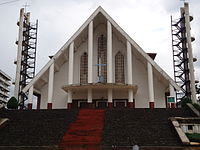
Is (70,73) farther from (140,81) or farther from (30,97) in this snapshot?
(140,81)

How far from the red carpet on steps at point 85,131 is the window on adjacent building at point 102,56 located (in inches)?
283

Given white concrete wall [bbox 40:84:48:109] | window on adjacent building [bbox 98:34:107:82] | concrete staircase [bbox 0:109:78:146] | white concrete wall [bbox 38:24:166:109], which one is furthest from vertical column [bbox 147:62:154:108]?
white concrete wall [bbox 40:84:48:109]

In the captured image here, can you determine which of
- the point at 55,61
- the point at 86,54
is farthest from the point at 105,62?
the point at 55,61

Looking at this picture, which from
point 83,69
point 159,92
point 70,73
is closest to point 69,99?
point 70,73

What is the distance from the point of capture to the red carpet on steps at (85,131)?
13.9m

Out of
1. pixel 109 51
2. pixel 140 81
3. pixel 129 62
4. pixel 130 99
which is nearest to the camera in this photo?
pixel 130 99

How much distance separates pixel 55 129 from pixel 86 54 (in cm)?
1273

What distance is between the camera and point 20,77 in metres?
32.7

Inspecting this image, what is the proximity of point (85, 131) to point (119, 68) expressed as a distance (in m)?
12.2

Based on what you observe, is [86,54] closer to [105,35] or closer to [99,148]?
[105,35]

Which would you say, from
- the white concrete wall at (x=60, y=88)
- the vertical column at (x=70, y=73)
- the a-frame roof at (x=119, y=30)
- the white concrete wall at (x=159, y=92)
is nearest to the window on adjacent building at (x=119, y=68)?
the a-frame roof at (x=119, y=30)

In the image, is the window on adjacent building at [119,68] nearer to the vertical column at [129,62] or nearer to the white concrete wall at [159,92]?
the vertical column at [129,62]

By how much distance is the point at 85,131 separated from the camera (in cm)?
1590

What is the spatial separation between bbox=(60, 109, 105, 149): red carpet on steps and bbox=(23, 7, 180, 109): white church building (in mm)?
4708
